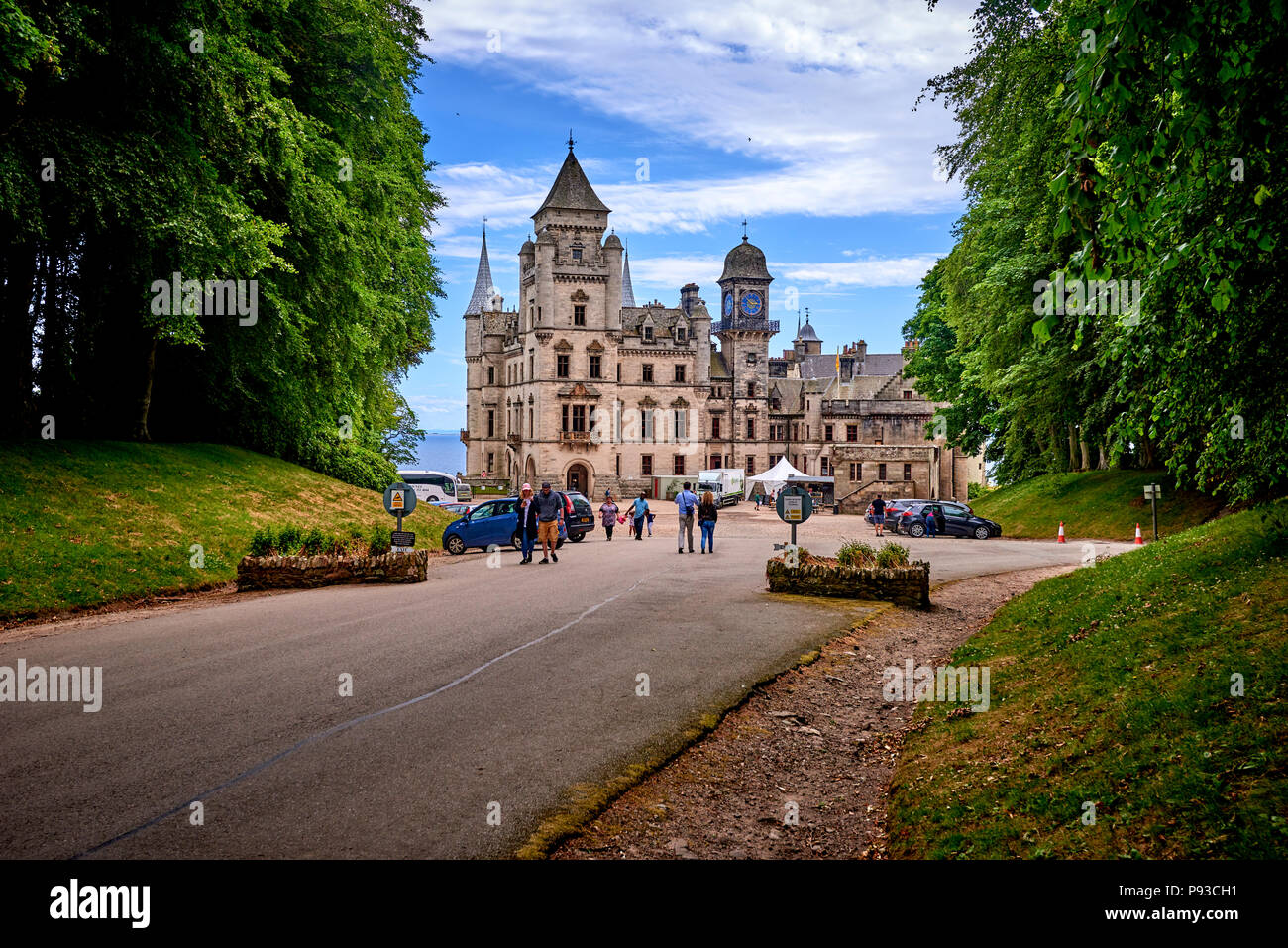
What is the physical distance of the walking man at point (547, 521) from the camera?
71.5ft

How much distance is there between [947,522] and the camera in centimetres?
3725

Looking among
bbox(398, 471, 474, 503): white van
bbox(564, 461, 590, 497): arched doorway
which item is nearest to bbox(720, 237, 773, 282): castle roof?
bbox(564, 461, 590, 497): arched doorway

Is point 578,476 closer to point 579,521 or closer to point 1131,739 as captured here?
point 579,521

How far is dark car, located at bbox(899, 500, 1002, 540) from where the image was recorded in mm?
36312

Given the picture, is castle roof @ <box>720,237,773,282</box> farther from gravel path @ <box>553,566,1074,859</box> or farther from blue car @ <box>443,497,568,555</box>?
gravel path @ <box>553,566,1074,859</box>

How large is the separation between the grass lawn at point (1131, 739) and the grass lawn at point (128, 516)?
44.3 ft

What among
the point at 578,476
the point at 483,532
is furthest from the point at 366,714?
the point at 578,476

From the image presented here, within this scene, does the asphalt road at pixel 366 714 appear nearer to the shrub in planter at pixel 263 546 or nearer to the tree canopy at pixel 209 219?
the shrub in planter at pixel 263 546

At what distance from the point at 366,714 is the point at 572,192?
76.1 meters

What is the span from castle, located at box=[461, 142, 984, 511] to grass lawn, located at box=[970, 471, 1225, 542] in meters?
27.6

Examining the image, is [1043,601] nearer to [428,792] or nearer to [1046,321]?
[1046,321]
